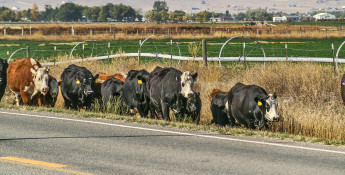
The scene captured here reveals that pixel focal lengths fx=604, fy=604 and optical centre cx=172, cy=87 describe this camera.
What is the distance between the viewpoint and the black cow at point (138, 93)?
16.9 metres

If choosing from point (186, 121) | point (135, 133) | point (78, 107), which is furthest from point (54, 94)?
point (135, 133)

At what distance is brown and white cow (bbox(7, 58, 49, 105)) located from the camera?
1817cm

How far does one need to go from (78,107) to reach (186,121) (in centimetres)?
455

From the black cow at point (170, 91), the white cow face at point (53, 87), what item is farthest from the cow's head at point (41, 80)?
the black cow at point (170, 91)

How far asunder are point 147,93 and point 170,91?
1.73 m

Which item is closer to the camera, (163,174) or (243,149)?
(163,174)

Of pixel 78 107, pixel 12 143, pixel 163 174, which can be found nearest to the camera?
pixel 163 174

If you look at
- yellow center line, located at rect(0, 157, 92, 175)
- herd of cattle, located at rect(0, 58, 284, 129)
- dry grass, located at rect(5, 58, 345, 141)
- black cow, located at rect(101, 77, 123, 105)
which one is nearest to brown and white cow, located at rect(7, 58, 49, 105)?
herd of cattle, located at rect(0, 58, 284, 129)

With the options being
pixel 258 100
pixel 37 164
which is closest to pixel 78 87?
pixel 258 100

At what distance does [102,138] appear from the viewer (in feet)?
40.4

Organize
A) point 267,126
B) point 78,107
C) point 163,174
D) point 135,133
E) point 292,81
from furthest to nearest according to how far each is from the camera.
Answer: point 292,81, point 78,107, point 267,126, point 135,133, point 163,174

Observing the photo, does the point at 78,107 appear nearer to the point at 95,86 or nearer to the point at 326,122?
the point at 95,86

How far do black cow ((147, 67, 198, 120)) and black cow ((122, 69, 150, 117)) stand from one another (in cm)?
62

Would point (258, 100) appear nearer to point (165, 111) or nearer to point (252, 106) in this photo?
point (252, 106)
